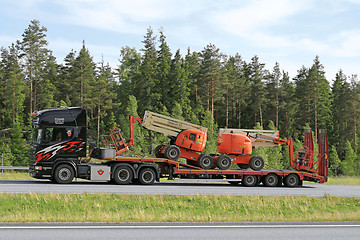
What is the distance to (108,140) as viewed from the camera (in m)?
23.1

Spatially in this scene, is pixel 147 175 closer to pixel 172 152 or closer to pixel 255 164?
pixel 172 152

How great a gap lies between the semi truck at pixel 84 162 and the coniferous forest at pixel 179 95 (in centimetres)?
3830

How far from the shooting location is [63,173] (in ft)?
71.2

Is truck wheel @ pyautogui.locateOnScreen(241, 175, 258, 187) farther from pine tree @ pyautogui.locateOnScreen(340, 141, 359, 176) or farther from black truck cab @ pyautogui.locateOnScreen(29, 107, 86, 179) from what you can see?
pine tree @ pyautogui.locateOnScreen(340, 141, 359, 176)

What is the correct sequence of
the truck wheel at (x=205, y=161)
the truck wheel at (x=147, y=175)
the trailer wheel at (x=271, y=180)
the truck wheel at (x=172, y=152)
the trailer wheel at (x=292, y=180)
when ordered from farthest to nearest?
the trailer wheel at (x=292, y=180) < the trailer wheel at (x=271, y=180) < the truck wheel at (x=205, y=161) < the truck wheel at (x=172, y=152) < the truck wheel at (x=147, y=175)

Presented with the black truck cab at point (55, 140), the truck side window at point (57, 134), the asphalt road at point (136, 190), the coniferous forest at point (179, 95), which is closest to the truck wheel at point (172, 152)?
the asphalt road at point (136, 190)

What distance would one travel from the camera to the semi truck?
2166cm

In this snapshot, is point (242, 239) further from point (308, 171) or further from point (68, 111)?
point (308, 171)

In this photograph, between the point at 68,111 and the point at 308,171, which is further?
the point at 308,171

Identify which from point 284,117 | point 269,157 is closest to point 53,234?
point 269,157

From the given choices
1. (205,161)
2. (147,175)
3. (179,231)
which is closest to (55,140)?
(147,175)

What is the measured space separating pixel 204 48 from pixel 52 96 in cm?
2943

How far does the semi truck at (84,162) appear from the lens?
71.1 feet

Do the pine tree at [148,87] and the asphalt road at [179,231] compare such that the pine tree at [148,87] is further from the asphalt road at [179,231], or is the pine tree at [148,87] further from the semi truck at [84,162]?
the asphalt road at [179,231]
